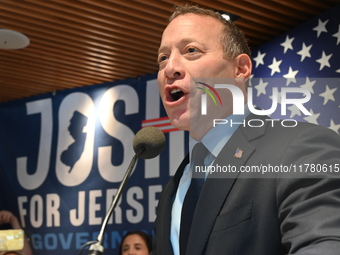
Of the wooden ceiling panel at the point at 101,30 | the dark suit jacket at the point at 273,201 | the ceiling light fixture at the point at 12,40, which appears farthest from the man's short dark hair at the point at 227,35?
the ceiling light fixture at the point at 12,40

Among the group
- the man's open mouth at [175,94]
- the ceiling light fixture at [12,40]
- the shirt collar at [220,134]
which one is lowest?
the shirt collar at [220,134]

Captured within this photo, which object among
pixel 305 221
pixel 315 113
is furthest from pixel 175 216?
pixel 315 113

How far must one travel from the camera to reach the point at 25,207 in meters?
7.35

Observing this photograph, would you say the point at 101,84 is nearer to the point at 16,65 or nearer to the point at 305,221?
the point at 16,65

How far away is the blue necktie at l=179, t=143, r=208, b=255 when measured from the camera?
127 centimetres

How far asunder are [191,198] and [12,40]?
457 cm

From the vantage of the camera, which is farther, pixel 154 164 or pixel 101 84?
pixel 101 84

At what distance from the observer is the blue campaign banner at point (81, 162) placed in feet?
20.6

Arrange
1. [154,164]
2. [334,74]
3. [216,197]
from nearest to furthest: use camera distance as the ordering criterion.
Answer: [216,197] < [334,74] < [154,164]

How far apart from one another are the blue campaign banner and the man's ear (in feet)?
14.8

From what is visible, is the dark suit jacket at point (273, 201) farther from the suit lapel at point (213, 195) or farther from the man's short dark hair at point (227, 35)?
the man's short dark hair at point (227, 35)

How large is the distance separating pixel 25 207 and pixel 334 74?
4.67 m

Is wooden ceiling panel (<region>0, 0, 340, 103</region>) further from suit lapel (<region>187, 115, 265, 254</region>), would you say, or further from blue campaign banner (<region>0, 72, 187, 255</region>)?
suit lapel (<region>187, 115, 265, 254</region>)

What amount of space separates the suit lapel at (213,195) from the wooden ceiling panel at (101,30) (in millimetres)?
3446
